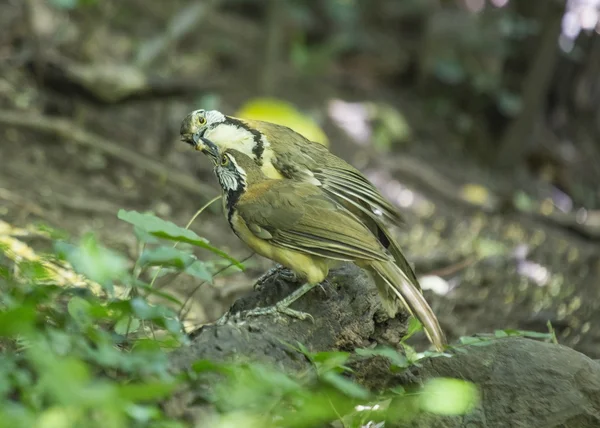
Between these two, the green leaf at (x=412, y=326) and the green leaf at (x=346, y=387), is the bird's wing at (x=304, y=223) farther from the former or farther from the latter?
the green leaf at (x=346, y=387)

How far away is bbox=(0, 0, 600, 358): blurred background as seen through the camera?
19.4ft

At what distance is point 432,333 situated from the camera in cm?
295

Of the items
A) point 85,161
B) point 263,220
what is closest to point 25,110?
point 85,161

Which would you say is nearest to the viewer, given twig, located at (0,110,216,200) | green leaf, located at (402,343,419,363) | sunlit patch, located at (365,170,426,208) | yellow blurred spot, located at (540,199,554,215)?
green leaf, located at (402,343,419,363)

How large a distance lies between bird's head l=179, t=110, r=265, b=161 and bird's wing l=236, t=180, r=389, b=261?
18cm

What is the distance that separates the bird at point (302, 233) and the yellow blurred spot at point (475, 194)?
206 inches

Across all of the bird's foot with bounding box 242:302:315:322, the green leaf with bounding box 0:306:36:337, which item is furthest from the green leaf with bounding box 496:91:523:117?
the green leaf with bounding box 0:306:36:337

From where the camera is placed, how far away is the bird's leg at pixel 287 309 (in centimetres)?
300

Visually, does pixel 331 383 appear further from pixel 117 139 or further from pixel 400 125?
pixel 400 125

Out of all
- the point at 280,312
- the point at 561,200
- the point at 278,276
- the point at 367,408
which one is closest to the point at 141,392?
the point at 367,408

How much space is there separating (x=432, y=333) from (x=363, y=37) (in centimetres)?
874

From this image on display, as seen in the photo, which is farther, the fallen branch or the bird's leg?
the bird's leg

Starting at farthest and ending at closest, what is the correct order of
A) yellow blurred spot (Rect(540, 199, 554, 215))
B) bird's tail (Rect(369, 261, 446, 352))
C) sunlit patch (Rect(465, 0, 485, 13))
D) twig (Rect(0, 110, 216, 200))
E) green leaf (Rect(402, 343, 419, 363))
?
sunlit patch (Rect(465, 0, 485, 13)) → yellow blurred spot (Rect(540, 199, 554, 215)) → twig (Rect(0, 110, 216, 200)) → bird's tail (Rect(369, 261, 446, 352)) → green leaf (Rect(402, 343, 419, 363))

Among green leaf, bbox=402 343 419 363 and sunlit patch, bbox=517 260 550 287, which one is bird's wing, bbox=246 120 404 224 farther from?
sunlit patch, bbox=517 260 550 287
